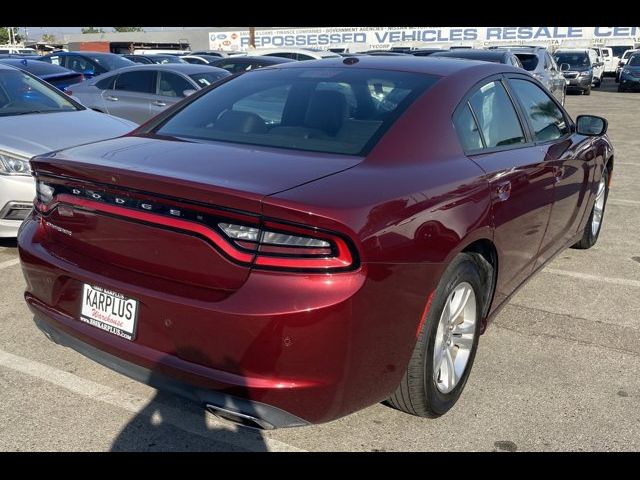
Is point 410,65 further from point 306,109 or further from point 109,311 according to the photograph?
point 109,311

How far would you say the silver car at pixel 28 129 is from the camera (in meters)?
4.89

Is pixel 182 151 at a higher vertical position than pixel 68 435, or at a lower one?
higher

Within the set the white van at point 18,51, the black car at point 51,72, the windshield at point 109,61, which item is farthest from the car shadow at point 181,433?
the white van at point 18,51

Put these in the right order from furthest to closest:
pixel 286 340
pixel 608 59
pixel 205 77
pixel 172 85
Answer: pixel 608 59 → pixel 205 77 → pixel 172 85 → pixel 286 340

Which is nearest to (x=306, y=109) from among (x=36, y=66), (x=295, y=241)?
(x=295, y=241)

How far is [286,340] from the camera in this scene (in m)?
2.26

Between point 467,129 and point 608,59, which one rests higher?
point 467,129

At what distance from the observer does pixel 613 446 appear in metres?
A: 2.85

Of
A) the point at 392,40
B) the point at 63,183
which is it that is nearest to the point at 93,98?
the point at 63,183

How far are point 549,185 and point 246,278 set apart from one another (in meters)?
2.29

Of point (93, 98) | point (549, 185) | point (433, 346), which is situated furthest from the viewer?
point (93, 98)

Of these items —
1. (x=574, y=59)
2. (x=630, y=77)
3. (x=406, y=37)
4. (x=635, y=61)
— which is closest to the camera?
(x=574, y=59)

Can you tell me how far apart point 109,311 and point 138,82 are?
27.1 ft

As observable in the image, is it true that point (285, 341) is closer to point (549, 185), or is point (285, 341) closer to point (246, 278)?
point (246, 278)
